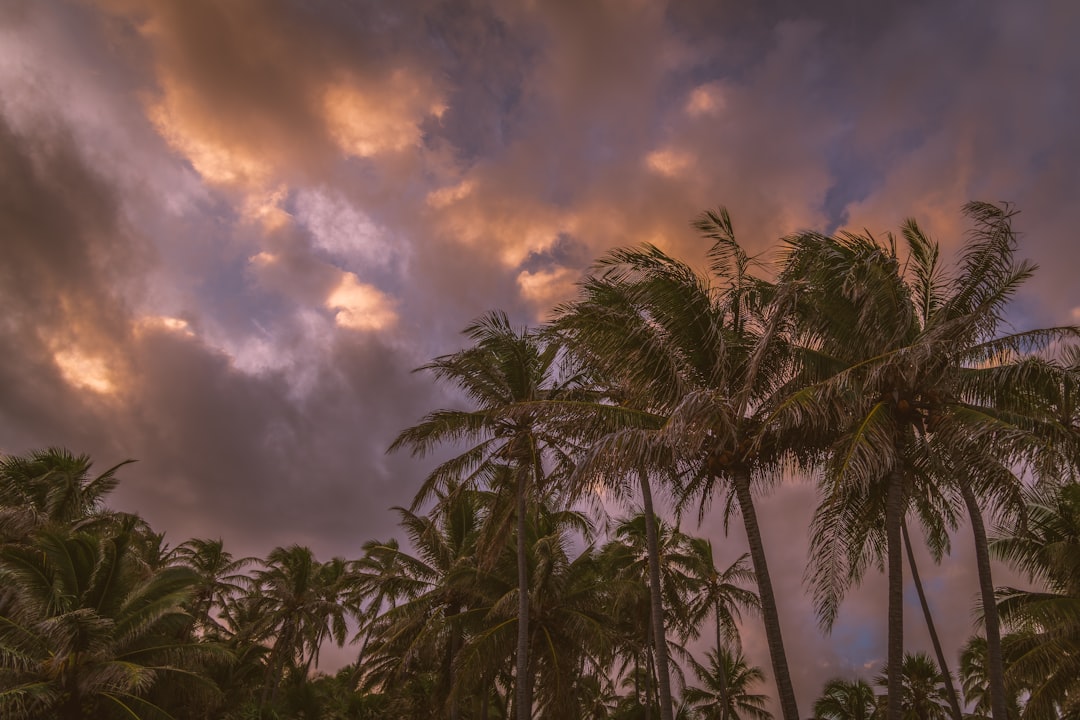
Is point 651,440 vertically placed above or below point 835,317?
below

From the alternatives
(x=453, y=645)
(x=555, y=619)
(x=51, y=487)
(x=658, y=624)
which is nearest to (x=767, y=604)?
(x=658, y=624)

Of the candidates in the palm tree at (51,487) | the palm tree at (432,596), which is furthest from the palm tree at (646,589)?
the palm tree at (51,487)

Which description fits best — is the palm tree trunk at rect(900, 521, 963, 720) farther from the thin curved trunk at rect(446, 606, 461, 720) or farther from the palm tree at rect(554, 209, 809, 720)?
the thin curved trunk at rect(446, 606, 461, 720)

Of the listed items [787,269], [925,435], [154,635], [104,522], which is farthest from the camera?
→ [104,522]

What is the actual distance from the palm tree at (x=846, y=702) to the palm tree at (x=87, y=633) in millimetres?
29807

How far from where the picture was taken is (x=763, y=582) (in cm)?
1221

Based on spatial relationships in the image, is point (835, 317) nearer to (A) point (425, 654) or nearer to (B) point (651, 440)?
(B) point (651, 440)

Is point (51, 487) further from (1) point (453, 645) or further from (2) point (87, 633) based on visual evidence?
(1) point (453, 645)

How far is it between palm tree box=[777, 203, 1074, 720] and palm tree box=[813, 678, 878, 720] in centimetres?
2537

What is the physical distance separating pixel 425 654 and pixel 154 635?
8.91 m

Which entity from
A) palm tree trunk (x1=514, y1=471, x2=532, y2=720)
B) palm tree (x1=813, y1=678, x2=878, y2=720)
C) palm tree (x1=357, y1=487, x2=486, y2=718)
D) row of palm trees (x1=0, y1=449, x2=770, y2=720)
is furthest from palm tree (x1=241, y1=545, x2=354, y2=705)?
palm tree (x1=813, y1=678, x2=878, y2=720)

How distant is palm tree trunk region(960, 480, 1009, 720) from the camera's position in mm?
12219

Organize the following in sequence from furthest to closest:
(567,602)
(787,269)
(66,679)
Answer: (567,602) → (66,679) → (787,269)

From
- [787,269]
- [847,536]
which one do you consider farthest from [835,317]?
[847,536]
